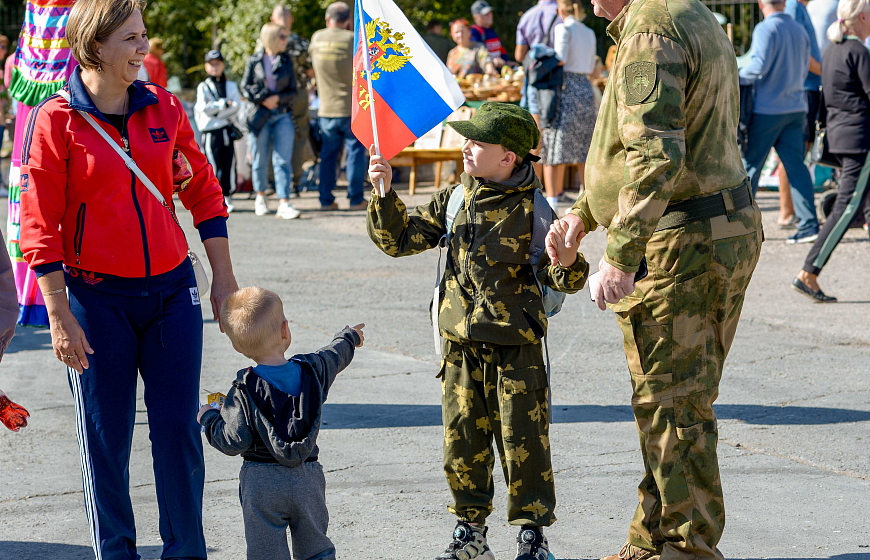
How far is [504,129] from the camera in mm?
3809

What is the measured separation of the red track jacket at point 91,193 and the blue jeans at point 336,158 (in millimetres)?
9204

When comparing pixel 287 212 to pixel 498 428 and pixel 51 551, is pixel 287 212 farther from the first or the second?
pixel 498 428

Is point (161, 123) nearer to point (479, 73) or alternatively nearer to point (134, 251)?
point (134, 251)

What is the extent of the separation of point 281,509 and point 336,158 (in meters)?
10.3

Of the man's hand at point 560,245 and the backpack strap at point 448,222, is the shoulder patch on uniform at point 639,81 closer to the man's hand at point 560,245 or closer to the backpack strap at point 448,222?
the man's hand at point 560,245

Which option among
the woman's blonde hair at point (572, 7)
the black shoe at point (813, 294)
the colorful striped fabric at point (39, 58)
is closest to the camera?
the colorful striped fabric at point (39, 58)

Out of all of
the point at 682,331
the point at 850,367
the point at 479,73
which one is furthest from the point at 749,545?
the point at 479,73

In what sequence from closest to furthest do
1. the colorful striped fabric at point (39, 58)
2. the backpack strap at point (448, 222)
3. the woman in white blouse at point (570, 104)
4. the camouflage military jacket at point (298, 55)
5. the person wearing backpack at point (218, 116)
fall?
the backpack strap at point (448, 222)
the colorful striped fabric at point (39, 58)
the woman in white blouse at point (570, 104)
the person wearing backpack at point (218, 116)
the camouflage military jacket at point (298, 55)

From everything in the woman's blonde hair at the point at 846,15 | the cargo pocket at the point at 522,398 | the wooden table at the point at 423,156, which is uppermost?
the woman's blonde hair at the point at 846,15

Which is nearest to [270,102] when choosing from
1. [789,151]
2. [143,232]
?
[789,151]

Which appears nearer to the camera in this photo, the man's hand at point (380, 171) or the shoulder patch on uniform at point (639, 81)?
the shoulder patch on uniform at point (639, 81)

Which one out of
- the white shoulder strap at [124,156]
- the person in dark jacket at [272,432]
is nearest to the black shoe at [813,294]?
the person in dark jacket at [272,432]

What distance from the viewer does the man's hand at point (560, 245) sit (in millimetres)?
3482

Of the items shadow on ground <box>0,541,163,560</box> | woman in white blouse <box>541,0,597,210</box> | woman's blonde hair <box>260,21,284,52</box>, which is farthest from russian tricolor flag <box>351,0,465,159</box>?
woman's blonde hair <box>260,21,284,52</box>
